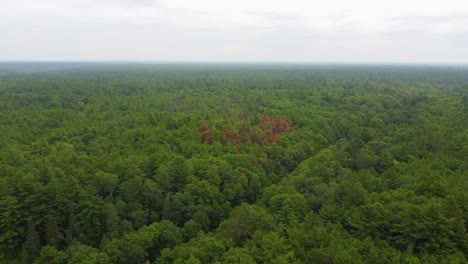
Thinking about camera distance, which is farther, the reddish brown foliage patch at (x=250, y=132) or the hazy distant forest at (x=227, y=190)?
the reddish brown foliage patch at (x=250, y=132)

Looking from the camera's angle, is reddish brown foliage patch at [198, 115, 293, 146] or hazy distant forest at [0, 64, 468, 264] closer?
hazy distant forest at [0, 64, 468, 264]

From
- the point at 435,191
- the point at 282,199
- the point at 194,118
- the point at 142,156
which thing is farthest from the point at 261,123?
the point at 435,191

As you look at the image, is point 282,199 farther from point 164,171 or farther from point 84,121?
point 84,121

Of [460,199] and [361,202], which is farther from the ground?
[460,199]

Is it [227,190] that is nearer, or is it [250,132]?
[227,190]

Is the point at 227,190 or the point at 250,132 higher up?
the point at 250,132

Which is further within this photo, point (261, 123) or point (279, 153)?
point (261, 123)

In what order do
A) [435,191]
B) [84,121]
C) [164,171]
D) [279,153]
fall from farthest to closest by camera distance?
[84,121]
[279,153]
[164,171]
[435,191]

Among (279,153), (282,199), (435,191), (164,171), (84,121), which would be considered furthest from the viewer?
(84,121)
